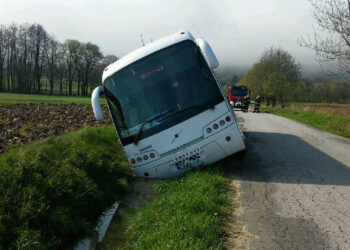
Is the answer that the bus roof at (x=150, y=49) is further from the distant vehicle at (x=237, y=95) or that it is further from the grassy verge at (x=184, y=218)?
the distant vehicle at (x=237, y=95)

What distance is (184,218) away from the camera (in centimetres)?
444

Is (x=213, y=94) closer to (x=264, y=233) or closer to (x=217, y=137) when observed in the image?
(x=217, y=137)

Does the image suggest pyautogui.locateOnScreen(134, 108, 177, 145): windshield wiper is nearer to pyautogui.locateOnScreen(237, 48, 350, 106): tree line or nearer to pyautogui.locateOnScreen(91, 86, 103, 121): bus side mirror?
pyautogui.locateOnScreen(91, 86, 103, 121): bus side mirror

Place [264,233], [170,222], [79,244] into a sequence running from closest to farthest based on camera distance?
[264,233] < [170,222] < [79,244]

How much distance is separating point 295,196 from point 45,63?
76042 mm

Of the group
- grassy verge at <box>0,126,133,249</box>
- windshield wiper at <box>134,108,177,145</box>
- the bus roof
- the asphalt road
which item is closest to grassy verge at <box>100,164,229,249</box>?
the asphalt road

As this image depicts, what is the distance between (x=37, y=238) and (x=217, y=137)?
376cm

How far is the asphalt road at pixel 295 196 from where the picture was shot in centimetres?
392

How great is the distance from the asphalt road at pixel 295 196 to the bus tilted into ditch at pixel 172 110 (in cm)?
103

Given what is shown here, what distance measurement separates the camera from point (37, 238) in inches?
163

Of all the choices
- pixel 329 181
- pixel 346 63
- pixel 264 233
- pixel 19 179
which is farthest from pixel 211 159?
pixel 346 63

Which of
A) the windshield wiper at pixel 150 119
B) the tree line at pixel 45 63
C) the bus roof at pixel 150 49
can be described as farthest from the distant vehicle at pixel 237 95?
the tree line at pixel 45 63

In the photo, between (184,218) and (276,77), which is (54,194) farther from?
(276,77)

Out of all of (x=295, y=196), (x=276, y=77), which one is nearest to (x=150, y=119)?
(x=295, y=196)
